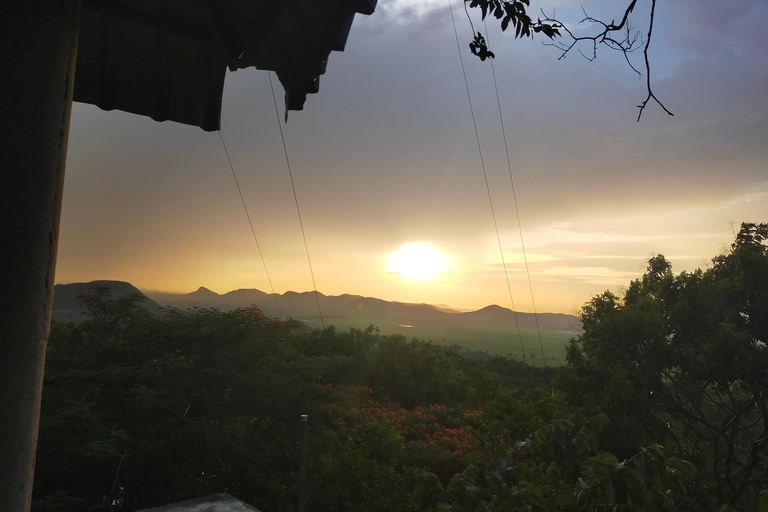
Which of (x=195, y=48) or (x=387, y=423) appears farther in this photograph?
(x=387, y=423)

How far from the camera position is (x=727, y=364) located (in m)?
11.3

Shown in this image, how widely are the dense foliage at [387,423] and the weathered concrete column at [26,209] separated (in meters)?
4.71

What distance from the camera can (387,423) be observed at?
11.9 m

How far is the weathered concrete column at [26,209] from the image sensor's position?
1.15 meters

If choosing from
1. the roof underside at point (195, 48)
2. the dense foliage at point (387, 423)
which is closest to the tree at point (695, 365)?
Result: the dense foliage at point (387, 423)

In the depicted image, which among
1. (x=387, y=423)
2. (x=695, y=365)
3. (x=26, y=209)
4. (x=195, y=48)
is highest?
(x=195, y=48)

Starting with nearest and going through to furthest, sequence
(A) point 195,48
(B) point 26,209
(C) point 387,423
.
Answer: (B) point 26,209, (A) point 195,48, (C) point 387,423

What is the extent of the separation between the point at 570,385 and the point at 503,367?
23744mm

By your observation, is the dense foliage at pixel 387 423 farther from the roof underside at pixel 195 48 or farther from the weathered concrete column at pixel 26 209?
the weathered concrete column at pixel 26 209

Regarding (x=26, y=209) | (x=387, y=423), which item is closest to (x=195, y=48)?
(x=26, y=209)

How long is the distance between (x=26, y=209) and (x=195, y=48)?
67.7 inches

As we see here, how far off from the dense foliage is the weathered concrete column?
186 inches

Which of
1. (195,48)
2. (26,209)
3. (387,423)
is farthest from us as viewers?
(387,423)

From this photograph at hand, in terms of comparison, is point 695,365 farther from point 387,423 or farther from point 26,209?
point 26,209
